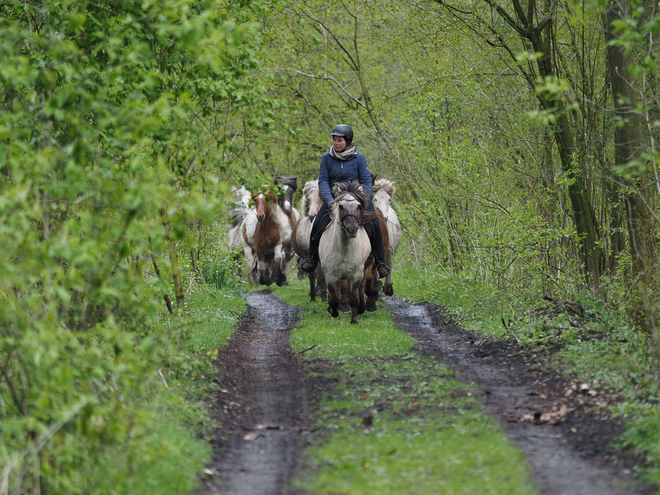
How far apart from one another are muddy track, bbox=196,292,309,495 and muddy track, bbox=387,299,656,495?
1.91 metres

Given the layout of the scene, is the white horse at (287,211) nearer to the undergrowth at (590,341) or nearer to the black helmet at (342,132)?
the undergrowth at (590,341)

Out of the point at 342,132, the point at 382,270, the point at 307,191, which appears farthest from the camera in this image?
the point at 307,191

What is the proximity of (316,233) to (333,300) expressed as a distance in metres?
1.23

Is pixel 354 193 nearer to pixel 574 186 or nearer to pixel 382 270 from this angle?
pixel 382 270

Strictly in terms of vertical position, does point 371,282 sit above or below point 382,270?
below

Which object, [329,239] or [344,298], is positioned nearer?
[329,239]

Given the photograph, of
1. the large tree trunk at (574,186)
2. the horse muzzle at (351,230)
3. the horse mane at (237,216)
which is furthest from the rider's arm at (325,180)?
the horse mane at (237,216)

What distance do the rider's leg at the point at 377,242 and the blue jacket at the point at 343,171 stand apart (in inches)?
17.7

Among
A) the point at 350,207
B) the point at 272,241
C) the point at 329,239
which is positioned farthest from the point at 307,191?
the point at 350,207

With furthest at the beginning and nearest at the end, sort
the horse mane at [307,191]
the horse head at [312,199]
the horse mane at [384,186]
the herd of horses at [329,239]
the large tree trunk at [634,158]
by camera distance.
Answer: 1. the horse mane at [384,186]
2. the horse mane at [307,191]
3. the horse head at [312,199]
4. the herd of horses at [329,239]
5. the large tree trunk at [634,158]

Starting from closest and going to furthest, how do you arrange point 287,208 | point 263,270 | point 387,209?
1. point 387,209
2. point 263,270
3. point 287,208

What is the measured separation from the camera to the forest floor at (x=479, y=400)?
20.2 ft

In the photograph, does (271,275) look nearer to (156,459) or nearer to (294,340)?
(294,340)

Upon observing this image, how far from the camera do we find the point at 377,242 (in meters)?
14.2
